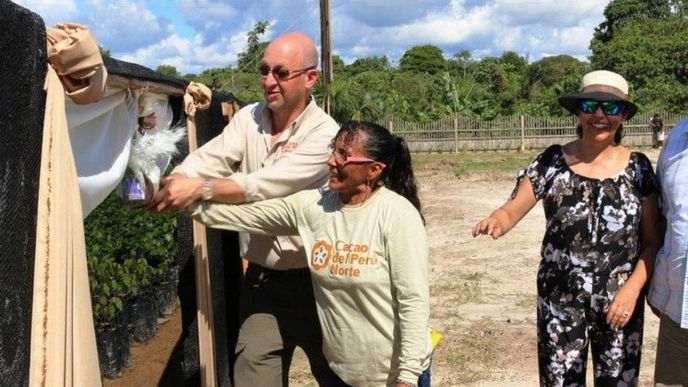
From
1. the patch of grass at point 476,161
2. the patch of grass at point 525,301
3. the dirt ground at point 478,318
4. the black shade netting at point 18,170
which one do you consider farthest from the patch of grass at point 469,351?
Result: the patch of grass at point 476,161

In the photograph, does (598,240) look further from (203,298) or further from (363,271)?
(203,298)

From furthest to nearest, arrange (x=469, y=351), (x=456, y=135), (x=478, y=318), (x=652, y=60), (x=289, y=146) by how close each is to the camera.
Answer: (x=652, y=60), (x=456, y=135), (x=478, y=318), (x=469, y=351), (x=289, y=146)

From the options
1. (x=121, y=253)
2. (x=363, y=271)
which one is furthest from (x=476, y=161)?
(x=363, y=271)

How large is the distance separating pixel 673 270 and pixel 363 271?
4.12 feet

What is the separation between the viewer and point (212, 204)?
119 inches

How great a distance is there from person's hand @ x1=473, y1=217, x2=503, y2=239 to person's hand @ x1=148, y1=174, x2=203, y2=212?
43.9 inches

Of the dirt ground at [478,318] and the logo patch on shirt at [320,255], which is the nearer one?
the logo patch on shirt at [320,255]

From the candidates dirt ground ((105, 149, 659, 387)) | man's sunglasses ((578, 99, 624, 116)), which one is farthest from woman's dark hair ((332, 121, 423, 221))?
dirt ground ((105, 149, 659, 387))

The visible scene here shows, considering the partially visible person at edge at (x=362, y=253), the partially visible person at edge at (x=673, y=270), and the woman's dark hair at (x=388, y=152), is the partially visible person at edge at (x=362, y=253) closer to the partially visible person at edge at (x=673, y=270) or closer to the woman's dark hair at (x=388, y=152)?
the woman's dark hair at (x=388, y=152)

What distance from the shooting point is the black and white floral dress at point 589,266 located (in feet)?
11.1

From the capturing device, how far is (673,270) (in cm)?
326

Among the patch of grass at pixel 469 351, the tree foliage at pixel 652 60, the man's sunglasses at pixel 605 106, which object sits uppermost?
the tree foliage at pixel 652 60

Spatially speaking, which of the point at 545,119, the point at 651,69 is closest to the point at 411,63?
the point at 651,69

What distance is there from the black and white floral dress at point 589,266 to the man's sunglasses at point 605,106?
217 millimetres
